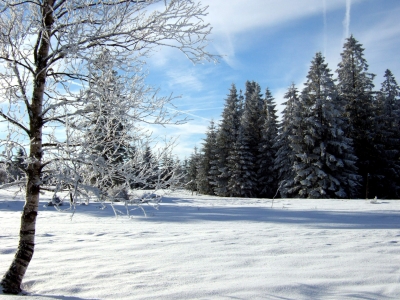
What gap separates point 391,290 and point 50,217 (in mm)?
10278

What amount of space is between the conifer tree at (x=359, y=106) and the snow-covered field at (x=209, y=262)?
21748mm

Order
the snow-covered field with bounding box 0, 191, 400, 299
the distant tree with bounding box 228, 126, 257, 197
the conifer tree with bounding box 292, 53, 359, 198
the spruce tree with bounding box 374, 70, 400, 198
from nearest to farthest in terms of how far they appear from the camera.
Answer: the snow-covered field with bounding box 0, 191, 400, 299 → the conifer tree with bounding box 292, 53, 359, 198 → the spruce tree with bounding box 374, 70, 400, 198 → the distant tree with bounding box 228, 126, 257, 197

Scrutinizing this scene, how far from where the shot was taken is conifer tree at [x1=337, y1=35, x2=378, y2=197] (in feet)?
92.7

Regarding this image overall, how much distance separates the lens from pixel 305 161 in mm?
26906

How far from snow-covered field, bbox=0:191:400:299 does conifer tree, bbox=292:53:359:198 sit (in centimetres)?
1793

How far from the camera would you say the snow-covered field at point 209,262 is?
371 centimetres

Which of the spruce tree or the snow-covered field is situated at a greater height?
the spruce tree

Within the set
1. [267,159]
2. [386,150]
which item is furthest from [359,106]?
[267,159]

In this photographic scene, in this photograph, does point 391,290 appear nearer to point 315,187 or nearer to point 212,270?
point 212,270

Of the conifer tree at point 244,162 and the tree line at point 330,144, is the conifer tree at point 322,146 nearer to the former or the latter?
the tree line at point 330,144

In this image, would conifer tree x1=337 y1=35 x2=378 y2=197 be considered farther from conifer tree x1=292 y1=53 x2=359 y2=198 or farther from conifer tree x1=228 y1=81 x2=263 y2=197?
conifer tree x1=228 y1=81 x2=263 y2=197

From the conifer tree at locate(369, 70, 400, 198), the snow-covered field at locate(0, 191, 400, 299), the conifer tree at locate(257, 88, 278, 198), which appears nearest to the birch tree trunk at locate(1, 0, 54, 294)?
the snow-covered field at locate(0, 191, 400, 299)

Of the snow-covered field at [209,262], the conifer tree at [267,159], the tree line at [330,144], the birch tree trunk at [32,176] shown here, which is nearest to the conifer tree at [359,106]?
the tree line at [330,144]

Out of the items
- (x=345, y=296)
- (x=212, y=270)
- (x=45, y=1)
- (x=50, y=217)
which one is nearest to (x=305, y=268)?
(x=345, y=296)
